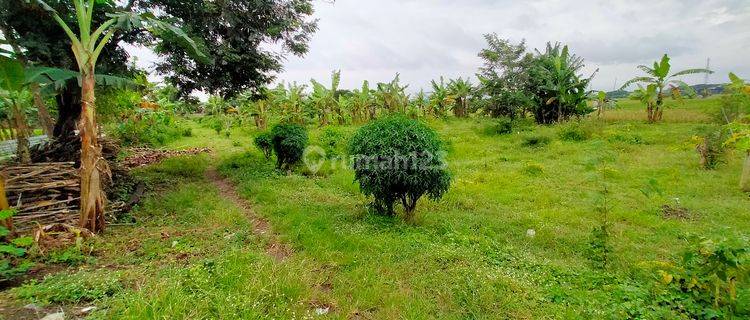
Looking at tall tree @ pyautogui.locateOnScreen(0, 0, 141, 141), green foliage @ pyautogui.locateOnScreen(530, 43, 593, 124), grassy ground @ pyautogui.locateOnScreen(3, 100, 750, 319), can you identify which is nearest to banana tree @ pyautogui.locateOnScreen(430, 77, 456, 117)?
green foliage @ pyautogui.locateOnScreen(530, 43, 593, 124)

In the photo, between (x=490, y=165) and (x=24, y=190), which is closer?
(x=24, y=190)

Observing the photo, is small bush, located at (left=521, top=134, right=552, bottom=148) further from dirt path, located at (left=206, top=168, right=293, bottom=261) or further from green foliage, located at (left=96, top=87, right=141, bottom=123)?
green foliage, located at (left=96, top=87, right=141, bottom=123)

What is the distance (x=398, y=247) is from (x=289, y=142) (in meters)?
5.41

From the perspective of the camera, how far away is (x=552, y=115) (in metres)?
17.4

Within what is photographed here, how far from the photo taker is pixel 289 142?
939 centimetres

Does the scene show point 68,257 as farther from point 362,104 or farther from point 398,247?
point 362,104

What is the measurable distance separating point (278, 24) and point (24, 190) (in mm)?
6343

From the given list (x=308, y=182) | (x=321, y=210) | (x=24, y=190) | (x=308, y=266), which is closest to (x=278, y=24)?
(x=308, y=182)

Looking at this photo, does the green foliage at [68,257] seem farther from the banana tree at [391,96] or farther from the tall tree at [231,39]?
the banana tree at [391,96]

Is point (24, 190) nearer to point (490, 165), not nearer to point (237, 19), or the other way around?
point (237, 19)

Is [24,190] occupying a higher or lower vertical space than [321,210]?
higher

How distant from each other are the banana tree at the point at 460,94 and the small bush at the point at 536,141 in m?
6.84

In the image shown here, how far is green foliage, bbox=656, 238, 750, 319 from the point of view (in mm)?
3027

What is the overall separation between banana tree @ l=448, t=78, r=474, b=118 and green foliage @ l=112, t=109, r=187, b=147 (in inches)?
587
